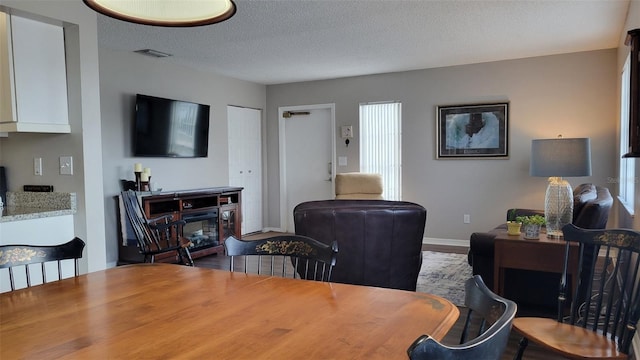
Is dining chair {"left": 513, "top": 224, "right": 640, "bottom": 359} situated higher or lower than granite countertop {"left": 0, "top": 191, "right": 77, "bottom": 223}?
lower

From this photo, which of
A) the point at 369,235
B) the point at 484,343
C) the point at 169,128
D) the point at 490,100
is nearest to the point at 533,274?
the point at 369,235

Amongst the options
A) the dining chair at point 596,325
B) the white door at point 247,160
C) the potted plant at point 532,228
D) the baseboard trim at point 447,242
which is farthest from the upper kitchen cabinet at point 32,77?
the baseboard trim at point 447,242

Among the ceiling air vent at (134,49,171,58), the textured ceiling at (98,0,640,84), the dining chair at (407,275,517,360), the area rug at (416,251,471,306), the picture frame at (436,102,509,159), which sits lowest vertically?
the area rug at (416,251,471,306)

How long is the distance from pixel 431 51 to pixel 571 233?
354 centimetres

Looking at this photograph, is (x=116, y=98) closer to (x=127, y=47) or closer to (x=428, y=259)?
(x=127, y=47)

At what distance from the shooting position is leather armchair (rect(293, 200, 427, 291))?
310cm

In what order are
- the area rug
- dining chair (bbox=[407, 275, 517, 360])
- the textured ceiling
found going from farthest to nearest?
1. the area rug
2. the textured ceiling
3. dining chair (bbox=[407, 275, 517, 360])

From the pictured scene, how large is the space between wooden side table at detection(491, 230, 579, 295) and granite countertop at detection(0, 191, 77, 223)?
2.72 metres

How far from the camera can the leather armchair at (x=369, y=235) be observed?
3.10 metres

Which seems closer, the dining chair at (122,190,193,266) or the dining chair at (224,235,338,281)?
the dining chair at (224,235,338,281)

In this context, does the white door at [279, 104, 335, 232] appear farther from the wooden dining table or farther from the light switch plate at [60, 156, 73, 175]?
the wooden dining table

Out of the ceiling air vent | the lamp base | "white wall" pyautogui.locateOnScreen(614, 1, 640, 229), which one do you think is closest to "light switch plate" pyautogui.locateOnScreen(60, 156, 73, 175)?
the ceiling air vent

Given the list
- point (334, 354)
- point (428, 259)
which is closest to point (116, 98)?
point (428, 259)

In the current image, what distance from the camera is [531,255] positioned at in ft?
9.56
